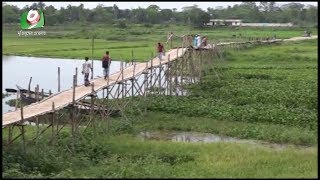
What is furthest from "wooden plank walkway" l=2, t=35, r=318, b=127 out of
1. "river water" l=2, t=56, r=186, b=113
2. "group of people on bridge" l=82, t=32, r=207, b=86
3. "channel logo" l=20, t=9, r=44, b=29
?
"river water" l=2, t=56, r=186, b=113

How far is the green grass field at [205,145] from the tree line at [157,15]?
4912 centimetres

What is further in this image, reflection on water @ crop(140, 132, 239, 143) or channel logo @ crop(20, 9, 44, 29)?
channel logo @ crop(20, 9, 44, 29)

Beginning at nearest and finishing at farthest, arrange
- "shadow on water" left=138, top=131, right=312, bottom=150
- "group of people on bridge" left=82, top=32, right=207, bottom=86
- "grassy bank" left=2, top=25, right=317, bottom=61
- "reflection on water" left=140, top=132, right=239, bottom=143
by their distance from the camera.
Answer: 1. "shadow on water" left=138, top=131, right=312, bottom=150
2. "reflection on water" left=140, top=132, right=239, bottom=143
3. "group of people on bridge" left=82, top=32, right=207, bottom=86
4. "grassy bank" left=2, top=25, right=317, bottom=61

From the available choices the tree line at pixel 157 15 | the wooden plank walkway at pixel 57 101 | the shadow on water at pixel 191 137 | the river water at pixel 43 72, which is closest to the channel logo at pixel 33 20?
the wooden plank walkway at pixel 57 101

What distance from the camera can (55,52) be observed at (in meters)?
48.2

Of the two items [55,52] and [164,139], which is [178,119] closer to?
[164,139]

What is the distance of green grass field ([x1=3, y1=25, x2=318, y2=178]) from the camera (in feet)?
37.7

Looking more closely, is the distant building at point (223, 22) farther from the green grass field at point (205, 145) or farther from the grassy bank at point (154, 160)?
the grassy bank at point (154, 160)

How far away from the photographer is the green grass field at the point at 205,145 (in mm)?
11492

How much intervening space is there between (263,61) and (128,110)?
23.0m

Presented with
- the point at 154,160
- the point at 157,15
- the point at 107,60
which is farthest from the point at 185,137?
the point at 157,15

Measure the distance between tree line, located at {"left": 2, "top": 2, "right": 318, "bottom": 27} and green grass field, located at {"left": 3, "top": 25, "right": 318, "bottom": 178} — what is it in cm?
4912

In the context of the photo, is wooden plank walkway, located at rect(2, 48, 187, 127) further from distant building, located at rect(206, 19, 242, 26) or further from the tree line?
distant building, located at rect(206, 19, 242, 26)

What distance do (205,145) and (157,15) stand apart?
77.1 m
